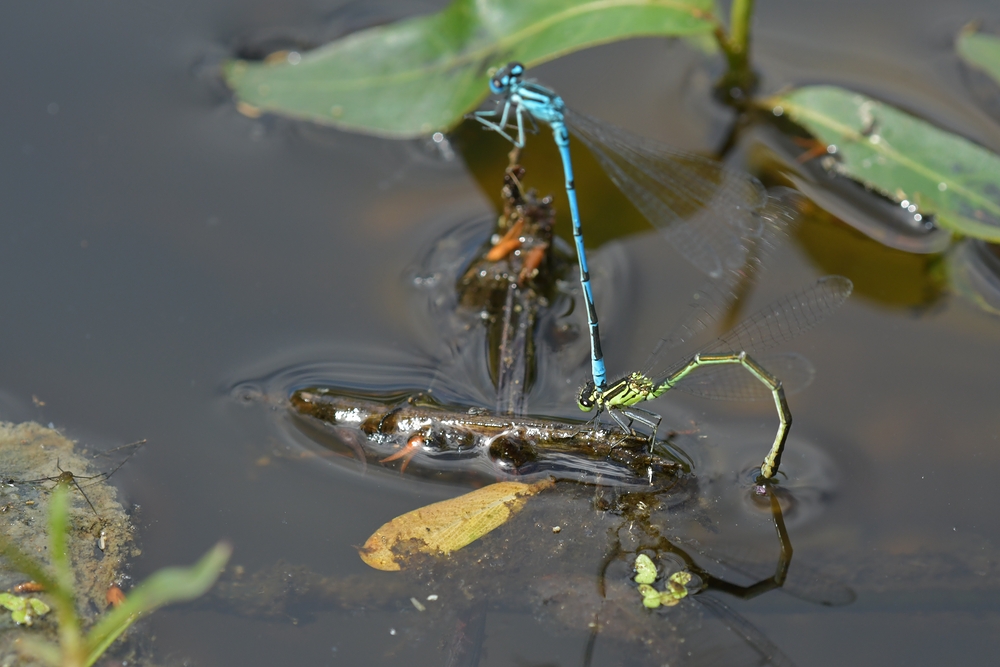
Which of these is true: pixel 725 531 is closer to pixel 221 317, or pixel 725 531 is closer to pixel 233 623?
pixel 233 623

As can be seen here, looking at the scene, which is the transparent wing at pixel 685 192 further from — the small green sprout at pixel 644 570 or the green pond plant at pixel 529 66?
the small green sprout at pixel 644 570

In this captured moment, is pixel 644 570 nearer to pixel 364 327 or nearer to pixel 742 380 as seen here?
pixel 742 380

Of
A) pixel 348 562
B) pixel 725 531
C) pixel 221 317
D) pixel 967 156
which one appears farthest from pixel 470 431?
pixel 967 156

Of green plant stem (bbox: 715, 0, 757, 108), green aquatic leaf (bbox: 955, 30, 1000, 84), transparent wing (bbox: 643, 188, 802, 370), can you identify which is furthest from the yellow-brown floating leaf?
green aquatic leaf (bbox: 955, 30, 1000, 84)

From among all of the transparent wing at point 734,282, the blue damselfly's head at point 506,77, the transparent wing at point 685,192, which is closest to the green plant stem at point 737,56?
the transparent wing at point 685,192

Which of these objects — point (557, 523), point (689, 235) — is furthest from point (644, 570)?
point (689, 235)

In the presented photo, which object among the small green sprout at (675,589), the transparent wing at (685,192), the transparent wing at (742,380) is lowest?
the small green sprout at (675,589)
